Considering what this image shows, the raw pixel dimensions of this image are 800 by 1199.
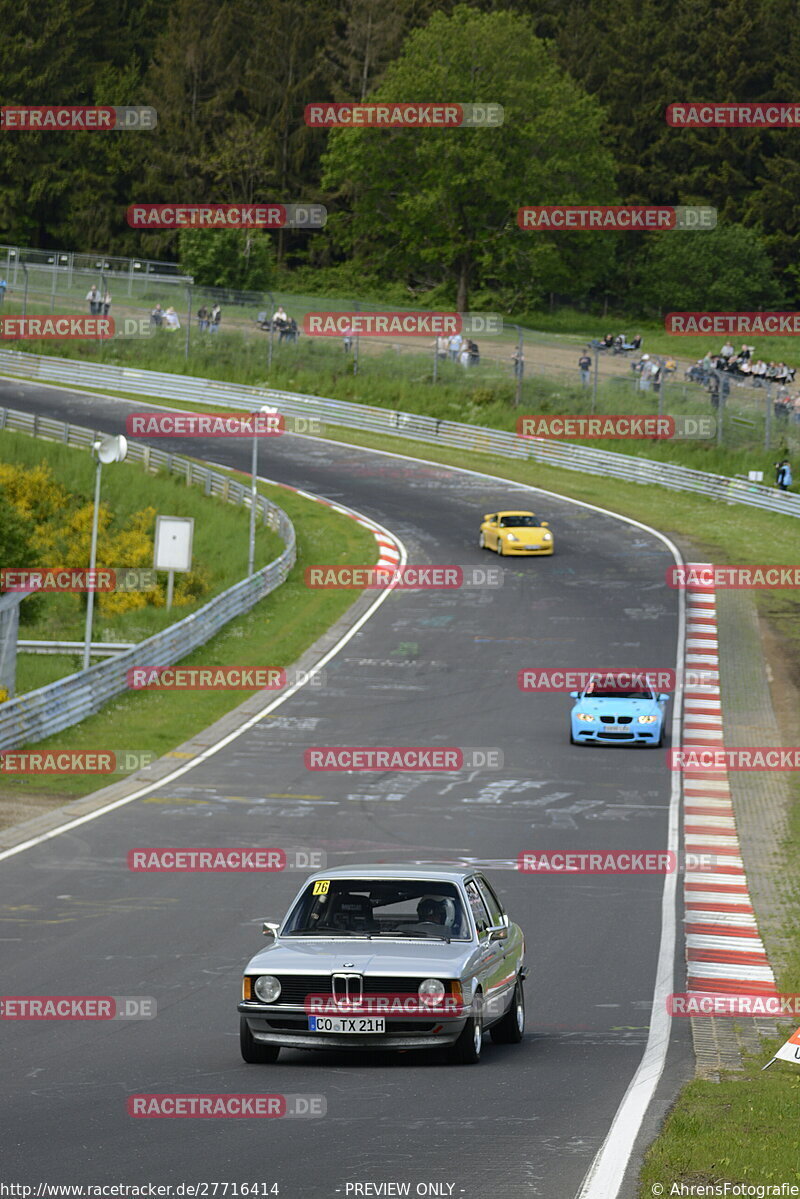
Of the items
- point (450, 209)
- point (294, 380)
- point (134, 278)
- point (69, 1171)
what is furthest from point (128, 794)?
point (450, 209)

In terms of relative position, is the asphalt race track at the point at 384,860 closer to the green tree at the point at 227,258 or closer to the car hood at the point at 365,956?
the car hood at the point at 365,956

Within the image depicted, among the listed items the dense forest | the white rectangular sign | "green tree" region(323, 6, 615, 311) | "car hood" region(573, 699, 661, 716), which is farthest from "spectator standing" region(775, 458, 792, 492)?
the dense forest

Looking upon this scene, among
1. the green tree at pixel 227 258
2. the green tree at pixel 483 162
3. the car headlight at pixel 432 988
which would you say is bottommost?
the car headlight at pixel 432 988

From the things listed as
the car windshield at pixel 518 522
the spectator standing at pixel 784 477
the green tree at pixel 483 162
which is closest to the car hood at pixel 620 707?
the car windshield at pixel 518 522

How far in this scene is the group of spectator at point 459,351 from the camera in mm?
69000

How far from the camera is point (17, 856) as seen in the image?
20156 millimetres

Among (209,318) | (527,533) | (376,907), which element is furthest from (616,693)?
(209,318)

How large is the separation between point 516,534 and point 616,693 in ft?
61.9

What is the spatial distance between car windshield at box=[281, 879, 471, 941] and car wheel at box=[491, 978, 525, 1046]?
2.63 ft

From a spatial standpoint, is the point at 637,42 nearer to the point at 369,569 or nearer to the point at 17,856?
the point at 369,569

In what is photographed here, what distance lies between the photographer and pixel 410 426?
67062mm

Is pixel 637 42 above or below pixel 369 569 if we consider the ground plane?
above

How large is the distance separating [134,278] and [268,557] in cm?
3188

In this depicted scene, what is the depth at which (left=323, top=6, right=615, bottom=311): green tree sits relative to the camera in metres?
88.8
